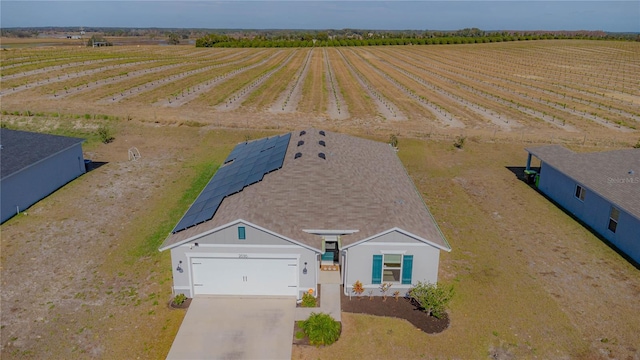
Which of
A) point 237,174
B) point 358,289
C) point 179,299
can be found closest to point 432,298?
point 358,289

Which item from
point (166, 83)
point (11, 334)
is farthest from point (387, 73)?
point (11, 334)

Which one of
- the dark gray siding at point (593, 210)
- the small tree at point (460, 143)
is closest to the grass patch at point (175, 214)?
the small tree at point (460, 143)

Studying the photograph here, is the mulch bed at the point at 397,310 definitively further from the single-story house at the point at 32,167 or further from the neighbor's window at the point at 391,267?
the single-story house at the point at 32,167

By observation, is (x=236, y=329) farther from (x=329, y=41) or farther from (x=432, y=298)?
(x=329, y=41)

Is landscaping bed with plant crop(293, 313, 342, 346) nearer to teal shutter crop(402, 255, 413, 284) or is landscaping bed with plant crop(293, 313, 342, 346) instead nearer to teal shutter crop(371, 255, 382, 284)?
teal shutter crop(371, 255, 382, 284)

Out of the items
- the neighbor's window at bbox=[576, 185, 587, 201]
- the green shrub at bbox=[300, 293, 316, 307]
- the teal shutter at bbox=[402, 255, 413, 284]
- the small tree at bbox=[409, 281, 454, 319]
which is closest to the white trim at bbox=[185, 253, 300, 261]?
the green shrub at bbox=[300, 293, 316, 307]
